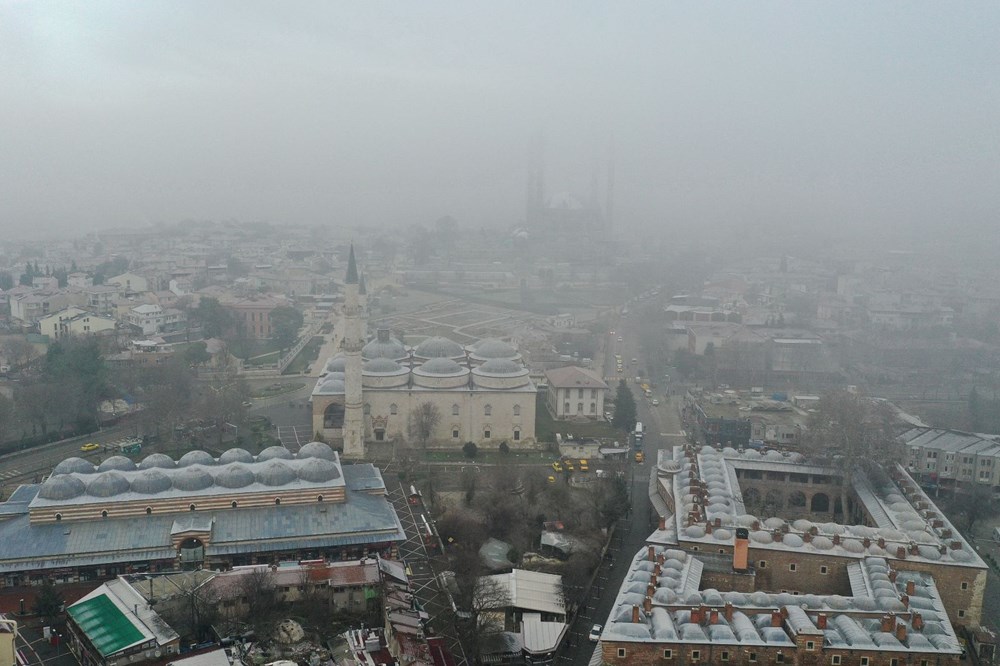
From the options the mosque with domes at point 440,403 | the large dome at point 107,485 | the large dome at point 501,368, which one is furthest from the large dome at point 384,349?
the large dome at point 107,485

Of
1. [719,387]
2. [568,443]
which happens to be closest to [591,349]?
[719,387]

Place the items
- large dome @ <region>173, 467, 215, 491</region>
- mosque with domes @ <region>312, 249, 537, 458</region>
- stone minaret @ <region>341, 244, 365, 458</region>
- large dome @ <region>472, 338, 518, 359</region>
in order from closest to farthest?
large dome @ <region>173, 467, 215, 491</region>
stone minaret @ <region>341, 244, 365, 458</region>
mosque with domes @ <region>312, 249, 537, 458</region>
large dome @ <region>472, 338, 518, 359</region>

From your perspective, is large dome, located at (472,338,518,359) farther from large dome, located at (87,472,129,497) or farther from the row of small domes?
large dome, located at (87,472,129,497)

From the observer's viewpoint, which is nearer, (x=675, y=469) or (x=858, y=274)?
(x=675, y=469)

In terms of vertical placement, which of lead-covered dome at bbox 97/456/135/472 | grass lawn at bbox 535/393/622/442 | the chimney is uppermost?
lead-covered dome at bbox 97/456/135/472

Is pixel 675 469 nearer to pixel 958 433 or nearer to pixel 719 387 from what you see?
pixel 958 433

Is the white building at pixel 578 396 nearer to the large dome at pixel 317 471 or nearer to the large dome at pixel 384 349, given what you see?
the large dome at pixel 384 349

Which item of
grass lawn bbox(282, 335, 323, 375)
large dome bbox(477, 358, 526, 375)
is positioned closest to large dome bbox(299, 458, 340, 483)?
large dome bbox(477, 358, 526, 375)
